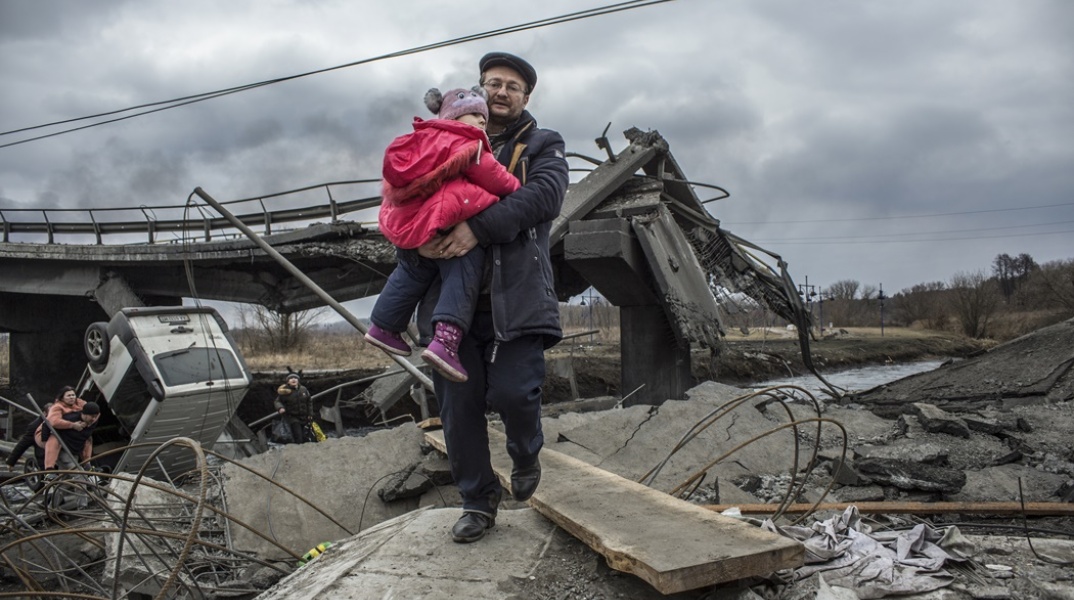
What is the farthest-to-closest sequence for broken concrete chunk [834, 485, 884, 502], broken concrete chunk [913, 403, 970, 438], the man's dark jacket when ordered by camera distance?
broken concrete chunk [913, 403, 970, 438] → broken concrete chunk [834, 485, 884, 502] → the man's dark jacket

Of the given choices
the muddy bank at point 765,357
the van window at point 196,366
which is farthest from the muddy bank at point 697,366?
the van window at point 196,366

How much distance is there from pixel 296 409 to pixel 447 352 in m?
11.0

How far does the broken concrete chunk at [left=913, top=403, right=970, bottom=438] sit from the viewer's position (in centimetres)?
624

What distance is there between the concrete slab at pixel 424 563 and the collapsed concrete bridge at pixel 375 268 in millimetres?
4917

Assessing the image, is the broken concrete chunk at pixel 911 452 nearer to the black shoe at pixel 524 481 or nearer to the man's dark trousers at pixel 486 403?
the black shoe at pixel 524 481

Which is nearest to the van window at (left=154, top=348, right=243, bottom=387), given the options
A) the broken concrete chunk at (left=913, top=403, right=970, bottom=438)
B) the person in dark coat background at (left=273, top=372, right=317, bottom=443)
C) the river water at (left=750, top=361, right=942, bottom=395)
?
the person in dark coat background at (left=273, top=372, right=317, bottom=443)

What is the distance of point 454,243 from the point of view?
8.59ft

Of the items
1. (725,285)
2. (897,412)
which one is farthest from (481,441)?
(725,285)

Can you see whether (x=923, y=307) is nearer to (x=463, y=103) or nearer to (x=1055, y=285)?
(x=1055, y=285)

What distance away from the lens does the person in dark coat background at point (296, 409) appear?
12534 millimetres

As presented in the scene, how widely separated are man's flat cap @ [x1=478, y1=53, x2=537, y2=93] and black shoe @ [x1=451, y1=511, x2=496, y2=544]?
71.3 inches

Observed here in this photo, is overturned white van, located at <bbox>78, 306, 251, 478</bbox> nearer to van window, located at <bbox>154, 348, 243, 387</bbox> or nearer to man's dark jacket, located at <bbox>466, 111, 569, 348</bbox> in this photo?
van window, located at <bbox>154, 348, 243, 387</bbox>

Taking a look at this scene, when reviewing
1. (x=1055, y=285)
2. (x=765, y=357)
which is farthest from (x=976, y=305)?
(x=765, y=357)

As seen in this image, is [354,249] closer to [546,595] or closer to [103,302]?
[103,302]
